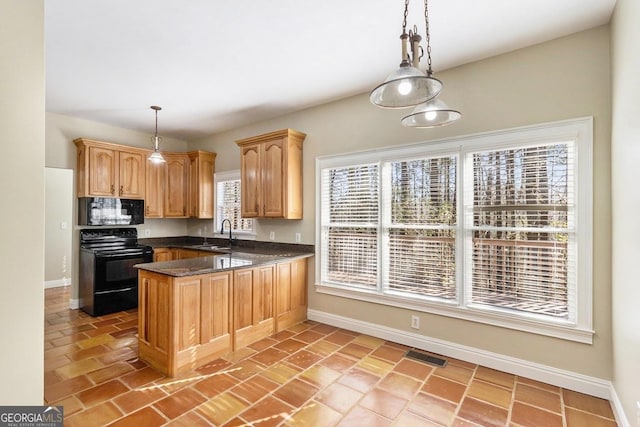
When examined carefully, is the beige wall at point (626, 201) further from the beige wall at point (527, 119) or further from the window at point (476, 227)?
the window at point (476, 227)

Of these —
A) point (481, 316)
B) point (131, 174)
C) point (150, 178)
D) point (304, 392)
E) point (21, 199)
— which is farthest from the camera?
point (150, 178)

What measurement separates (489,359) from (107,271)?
4.92m

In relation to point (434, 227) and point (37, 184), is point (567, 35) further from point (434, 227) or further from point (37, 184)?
point (37, 184)

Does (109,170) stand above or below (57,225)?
above

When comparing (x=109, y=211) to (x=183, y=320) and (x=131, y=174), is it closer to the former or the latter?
(x=131, y=174)

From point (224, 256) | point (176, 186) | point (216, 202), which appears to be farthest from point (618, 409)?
point (176, 186)

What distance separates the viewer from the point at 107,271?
446 centimetres

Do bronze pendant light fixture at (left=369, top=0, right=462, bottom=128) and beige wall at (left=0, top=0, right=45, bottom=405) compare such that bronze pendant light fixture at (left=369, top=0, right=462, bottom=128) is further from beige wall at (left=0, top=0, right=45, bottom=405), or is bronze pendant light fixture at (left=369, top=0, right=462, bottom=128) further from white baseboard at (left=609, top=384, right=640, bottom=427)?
white baseboard at (left=609, top=384, right=640, bottom=427)

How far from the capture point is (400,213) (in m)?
3.55

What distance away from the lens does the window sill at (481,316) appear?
2543 millimetres

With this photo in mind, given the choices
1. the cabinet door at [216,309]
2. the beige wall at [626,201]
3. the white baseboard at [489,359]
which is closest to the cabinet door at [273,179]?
the cabinet door at [216,309]

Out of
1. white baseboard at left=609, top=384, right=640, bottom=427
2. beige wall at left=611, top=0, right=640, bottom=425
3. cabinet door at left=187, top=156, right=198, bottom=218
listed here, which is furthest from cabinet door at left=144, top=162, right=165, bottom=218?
white baseboard at left=609, top=384, right=640, bottom=427

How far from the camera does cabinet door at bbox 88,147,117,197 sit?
4586 mm

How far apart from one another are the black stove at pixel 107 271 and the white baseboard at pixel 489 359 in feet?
10.3
